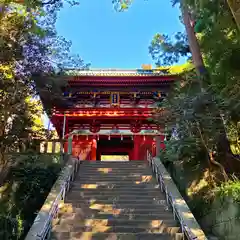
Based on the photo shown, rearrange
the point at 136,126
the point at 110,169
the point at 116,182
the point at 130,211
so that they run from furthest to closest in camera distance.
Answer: the point at 136,126 < the point at 110,169 < the point at 116,182 < the point at 130,211

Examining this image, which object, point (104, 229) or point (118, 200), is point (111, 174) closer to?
point (118, 200)

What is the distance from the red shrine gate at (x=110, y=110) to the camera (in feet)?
51.3

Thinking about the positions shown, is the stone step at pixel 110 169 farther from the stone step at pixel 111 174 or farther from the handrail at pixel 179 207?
the handrail at pixel 179 207

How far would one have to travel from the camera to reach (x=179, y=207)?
6520mm

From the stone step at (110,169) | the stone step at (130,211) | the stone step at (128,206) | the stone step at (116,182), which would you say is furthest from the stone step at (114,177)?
the stone step at (130,211)

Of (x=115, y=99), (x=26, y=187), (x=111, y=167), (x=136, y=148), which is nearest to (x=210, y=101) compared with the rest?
(x=111, y=167)

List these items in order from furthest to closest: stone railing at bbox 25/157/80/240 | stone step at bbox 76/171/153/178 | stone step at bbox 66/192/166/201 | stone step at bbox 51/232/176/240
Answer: stone step at bbox 76/171/153/178 → stone step at bbox 66/192/166/201 → stone step at bbox 51/232/176/240 → stone railing at bbox 25/157/80/240

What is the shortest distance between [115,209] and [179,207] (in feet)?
4.95

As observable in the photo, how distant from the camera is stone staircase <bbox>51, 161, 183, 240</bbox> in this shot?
5.93m

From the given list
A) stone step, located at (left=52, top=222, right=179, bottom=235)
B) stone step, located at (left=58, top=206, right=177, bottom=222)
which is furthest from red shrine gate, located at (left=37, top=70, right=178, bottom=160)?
stone step, located at (left=52, top=222, right=179, bottom=235)

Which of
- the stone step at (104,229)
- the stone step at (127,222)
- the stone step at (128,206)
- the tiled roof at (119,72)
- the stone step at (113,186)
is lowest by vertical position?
the stone step at (104,229)

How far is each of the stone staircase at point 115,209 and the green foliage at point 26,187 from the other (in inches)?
28.3

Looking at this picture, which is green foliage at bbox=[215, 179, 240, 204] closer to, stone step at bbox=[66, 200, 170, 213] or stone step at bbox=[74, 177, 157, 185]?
stone step at bbox=[66, 200, 170, 213]

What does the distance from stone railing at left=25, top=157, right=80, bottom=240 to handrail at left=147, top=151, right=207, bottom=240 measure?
2523 millimetres
